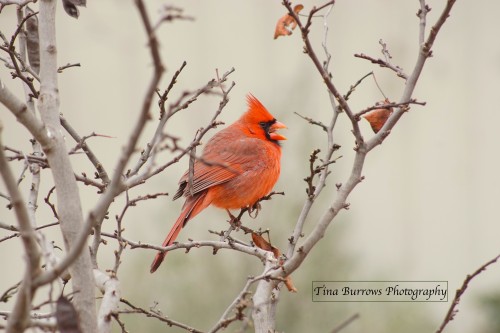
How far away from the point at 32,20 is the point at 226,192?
1617 mm

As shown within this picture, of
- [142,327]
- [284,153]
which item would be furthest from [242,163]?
[142,327]

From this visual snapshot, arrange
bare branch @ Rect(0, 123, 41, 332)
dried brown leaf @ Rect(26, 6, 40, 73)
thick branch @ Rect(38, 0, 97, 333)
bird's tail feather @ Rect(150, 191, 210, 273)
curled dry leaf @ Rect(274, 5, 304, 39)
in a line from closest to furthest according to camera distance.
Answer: bare branch @ Rect(0, 123, 41, 332) < thick branch @ Rect(38, 0, 97, 333) < curled dry leaf @ Rect(274, 5, 304, 39) < dried brown leaf @ Rect(26, 6, 40, 73) < bird's tail feather @ Rect(150, 191, 210, 273)

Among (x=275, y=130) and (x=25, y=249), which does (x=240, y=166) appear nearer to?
(x=275, y=130)

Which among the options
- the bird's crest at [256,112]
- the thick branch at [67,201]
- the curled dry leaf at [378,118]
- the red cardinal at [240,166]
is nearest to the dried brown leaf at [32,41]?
the thick branch at [67,201]

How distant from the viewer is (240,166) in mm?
3832

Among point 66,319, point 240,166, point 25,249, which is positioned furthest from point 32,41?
point 240,166

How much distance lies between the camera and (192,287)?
13.4 feet

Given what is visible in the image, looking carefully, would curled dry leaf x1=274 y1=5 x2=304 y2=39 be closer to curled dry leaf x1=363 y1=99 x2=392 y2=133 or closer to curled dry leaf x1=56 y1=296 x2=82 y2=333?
curled dry leaf x1=363 y1=99 x2=392 y2=133

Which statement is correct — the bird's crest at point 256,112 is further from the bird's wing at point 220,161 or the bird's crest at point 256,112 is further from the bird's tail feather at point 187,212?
the bird's tail feather at point 187,212

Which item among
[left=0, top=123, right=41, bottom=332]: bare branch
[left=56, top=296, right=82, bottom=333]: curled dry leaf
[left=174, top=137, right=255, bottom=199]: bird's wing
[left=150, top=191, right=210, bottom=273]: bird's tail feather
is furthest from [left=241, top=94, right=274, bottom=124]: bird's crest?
[left=0, top=123, right=41, bottom=332]: bare branch

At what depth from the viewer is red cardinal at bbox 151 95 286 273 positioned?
362 cm

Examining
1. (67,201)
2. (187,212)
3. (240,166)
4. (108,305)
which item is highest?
(240,166)

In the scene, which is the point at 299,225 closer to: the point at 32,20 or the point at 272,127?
the point at 32,20

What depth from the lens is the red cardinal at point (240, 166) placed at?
3.62 m
